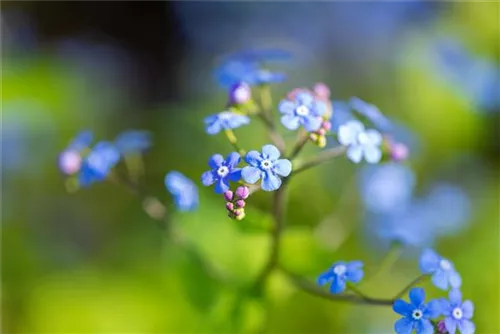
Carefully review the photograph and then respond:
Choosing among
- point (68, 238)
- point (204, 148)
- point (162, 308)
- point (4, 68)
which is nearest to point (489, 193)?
point (204, 148)

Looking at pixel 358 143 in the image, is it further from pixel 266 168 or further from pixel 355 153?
pixel 266 168

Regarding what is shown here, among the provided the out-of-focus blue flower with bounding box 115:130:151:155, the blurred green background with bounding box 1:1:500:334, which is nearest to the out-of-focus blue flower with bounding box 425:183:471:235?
the blurred green background with bounding box 1:1:500:334

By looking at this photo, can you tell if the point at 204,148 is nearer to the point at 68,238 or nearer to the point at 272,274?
the point at 68,238

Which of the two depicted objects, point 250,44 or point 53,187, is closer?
point 53,187

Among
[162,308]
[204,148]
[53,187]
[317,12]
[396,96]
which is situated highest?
[317,12]

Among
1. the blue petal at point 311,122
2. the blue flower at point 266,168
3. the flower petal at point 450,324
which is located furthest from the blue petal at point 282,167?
the flower petal at point 450,324

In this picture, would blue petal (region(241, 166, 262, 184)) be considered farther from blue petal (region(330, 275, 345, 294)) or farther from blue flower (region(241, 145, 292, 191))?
blue petal (region(330, 275, 345, 294))

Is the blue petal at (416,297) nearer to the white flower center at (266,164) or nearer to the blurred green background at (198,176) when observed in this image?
the white flower center at (266,164)
